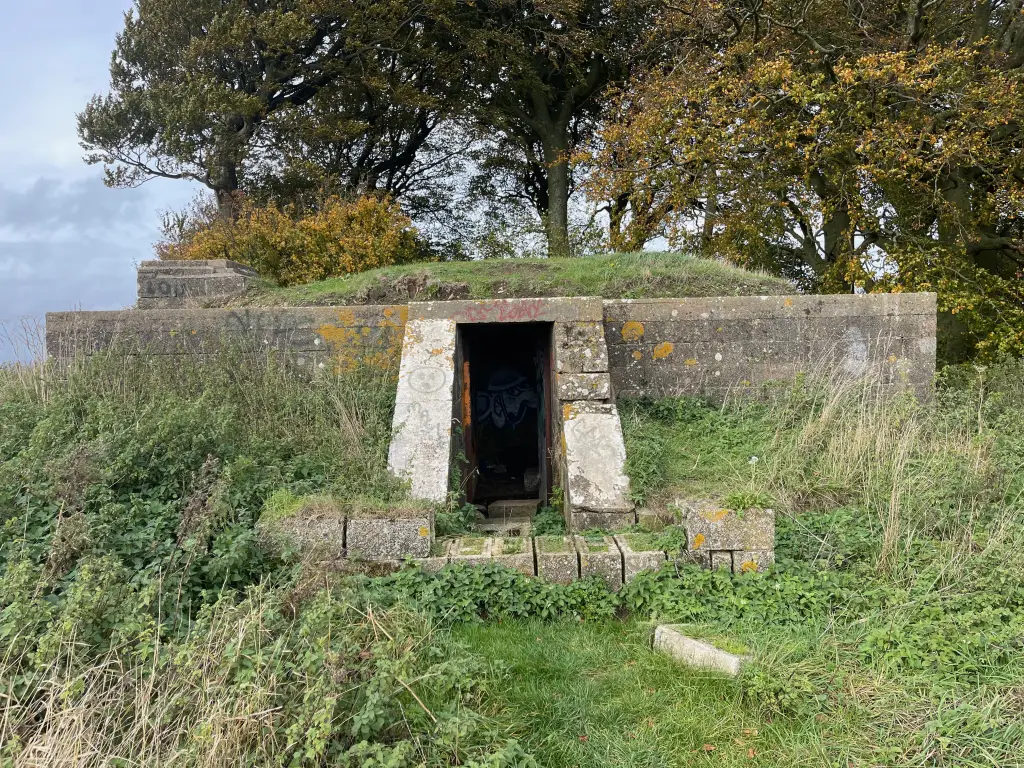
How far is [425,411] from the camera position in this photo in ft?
16.8

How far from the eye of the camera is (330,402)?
5758 mm

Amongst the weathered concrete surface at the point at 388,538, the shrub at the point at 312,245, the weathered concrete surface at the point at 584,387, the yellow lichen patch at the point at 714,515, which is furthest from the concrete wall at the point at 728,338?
the shrub at the point at 312,245

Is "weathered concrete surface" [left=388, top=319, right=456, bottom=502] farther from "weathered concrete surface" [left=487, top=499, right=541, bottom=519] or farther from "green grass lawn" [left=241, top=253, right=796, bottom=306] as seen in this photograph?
"green grass lawn" [left=241, top=253, right=796, bottom=306]

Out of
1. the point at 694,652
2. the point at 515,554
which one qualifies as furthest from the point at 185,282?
the point at 694,652

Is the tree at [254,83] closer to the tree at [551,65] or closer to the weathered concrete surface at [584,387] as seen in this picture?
the tree at [551,65]

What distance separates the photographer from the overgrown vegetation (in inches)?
97.8

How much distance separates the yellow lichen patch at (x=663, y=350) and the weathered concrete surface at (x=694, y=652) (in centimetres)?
354

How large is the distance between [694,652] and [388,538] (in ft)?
6.32

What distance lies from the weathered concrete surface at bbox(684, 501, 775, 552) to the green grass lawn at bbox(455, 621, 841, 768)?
711 millimetres

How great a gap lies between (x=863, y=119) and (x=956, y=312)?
336cm

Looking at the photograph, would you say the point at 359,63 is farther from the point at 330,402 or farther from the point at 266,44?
the point at 330,402

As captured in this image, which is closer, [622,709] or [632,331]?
[622,709]

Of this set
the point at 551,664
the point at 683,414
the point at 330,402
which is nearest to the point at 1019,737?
the point at 551,664

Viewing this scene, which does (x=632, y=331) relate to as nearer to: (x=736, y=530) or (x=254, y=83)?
(x=736, y=530)
